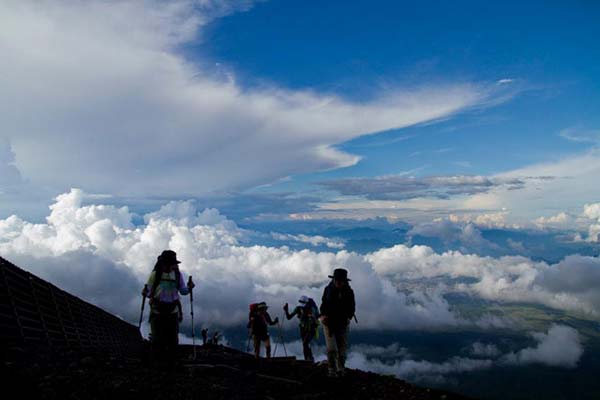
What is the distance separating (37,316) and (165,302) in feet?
10.8

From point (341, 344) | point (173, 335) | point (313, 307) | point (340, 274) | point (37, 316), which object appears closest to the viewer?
point (37, 316)

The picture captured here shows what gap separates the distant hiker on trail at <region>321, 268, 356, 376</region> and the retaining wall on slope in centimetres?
637

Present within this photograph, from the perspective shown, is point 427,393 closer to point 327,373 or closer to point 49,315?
point 327,373

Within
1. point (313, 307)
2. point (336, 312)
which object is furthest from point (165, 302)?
point (313, 307)

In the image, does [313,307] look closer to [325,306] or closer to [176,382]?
[325,306]

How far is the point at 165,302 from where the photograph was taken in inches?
468

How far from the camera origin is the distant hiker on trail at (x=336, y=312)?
1149cm

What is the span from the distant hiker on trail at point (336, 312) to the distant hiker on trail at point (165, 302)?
411cm

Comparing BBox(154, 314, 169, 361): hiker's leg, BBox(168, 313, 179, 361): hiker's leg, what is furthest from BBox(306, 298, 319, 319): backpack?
BBox(154, 314, 169, 361): hiker's leg

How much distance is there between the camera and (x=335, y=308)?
1151cm

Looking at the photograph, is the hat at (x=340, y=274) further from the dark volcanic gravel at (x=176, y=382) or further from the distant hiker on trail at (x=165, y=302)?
the distant hiker on trail at (x=165, y=302)

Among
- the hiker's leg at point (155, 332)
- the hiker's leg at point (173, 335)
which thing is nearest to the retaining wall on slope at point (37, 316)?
the hiker's leg at point (155, 332)

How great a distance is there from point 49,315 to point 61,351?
1.37 m

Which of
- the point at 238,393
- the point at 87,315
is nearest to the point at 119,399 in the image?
the point at 238,393
